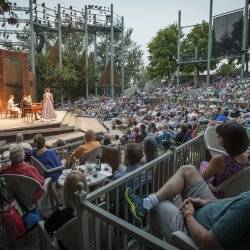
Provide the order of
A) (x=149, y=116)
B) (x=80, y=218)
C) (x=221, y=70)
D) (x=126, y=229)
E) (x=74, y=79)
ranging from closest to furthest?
(x=126, y=229) → (x=80, y=218) → (x=149, y=116) → (x=74, y=79) → (x=221, y=70)

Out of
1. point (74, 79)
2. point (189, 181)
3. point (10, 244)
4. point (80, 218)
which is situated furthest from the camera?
point (74, 79)

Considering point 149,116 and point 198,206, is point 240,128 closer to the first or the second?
point 198,206

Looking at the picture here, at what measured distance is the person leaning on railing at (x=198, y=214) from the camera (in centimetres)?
162

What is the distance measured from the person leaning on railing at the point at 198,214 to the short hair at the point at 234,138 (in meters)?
0.50

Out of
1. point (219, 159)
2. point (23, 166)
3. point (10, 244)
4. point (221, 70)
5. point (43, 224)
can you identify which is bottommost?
point (10, 244)

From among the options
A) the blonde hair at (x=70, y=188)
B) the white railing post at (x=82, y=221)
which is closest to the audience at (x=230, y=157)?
the blonde hair at (x=70, y=188)

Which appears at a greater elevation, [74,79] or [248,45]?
[248,45]

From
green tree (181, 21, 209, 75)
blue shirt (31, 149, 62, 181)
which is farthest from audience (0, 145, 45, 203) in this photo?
green tree (181, 21, 209, 75)

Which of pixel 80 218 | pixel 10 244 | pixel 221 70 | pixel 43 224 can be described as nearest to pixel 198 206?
pixel 80 218

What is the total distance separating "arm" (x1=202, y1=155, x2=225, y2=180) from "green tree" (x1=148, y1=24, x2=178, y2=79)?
139ft

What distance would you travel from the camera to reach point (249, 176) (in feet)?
9.52

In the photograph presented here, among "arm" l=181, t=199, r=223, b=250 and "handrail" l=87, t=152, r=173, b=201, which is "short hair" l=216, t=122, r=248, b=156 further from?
"arm" l=181, t=199, r=223, b=250

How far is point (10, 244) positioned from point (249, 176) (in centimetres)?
269

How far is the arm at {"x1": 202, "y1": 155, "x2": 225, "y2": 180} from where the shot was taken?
2.99 m
